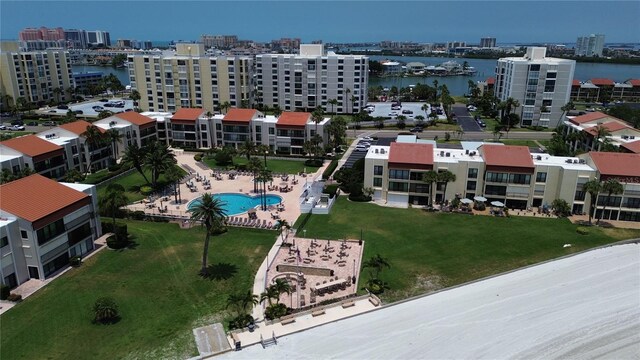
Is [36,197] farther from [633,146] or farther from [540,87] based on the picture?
[540,87]

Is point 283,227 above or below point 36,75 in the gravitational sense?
below

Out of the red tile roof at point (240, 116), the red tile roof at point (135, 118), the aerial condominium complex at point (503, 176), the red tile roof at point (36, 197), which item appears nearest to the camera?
the red tile roof at point (36, 197)

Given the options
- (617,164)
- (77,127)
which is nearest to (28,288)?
(77,127)

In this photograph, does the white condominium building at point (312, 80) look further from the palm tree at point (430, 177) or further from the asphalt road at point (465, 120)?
the palm tree at point (430, 177)

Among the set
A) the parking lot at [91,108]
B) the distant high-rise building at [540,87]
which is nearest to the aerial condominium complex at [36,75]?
the parking lot at [91,108]

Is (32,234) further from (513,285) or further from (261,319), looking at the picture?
(513,285)

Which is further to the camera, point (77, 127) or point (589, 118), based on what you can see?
point (589, 118)
